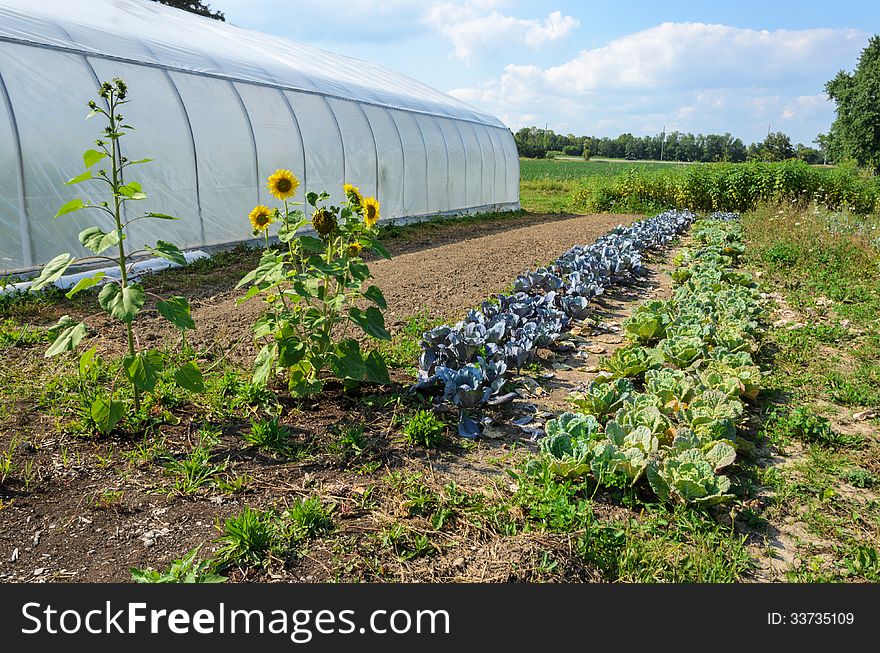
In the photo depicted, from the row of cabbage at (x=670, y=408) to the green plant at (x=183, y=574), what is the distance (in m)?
→ 1.60

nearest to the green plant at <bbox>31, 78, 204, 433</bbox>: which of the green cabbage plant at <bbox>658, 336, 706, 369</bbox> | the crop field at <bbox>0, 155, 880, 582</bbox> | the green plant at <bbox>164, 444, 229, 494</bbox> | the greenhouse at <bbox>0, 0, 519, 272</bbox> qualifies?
the crop field at <bbox>0, 155, 880, 582</bbox>

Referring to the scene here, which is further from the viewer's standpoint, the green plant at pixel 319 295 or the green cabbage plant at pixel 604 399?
the green cabbage plant at pixel 604 399

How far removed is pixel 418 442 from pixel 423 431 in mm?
66

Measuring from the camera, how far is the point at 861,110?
35656 mm

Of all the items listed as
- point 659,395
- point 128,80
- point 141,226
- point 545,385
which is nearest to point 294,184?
point 545,385

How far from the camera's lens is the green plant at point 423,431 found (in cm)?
336

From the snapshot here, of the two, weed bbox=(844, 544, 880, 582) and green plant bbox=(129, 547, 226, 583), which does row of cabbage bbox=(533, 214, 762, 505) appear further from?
green plant bbox=(129, 547, 226, 583)

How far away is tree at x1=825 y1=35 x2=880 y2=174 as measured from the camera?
35.2m

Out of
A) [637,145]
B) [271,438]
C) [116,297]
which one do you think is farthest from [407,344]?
[637,145]

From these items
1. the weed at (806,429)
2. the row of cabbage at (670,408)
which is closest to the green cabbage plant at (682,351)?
the row of cabbage at (670,408)

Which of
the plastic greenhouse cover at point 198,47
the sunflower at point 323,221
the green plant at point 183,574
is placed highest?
the plastic greenhouse cover at point 198,47

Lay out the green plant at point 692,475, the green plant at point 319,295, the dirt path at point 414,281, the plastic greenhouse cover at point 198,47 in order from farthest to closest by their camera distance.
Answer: the plastic greenhouse cover at point 198,47 → the dirt path at point 414,281 → the green plant at point 319,295 → the green plant at point 692,475

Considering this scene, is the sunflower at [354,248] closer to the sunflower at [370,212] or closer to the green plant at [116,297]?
the sunflower at [370,212]

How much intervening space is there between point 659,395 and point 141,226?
687 centimetres
